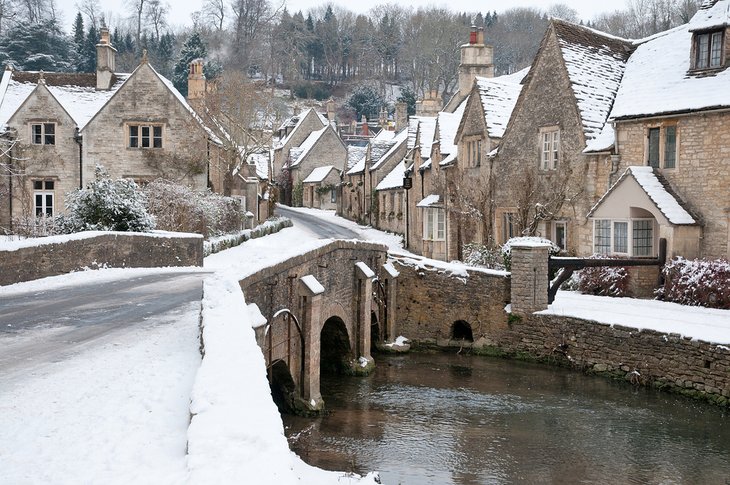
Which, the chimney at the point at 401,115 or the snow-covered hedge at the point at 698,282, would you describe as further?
the chimney at the point at 401,115

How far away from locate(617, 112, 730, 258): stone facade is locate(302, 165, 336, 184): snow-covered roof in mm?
47055

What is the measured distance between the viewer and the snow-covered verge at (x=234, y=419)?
508 cm

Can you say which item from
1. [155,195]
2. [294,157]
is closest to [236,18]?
[294,157]

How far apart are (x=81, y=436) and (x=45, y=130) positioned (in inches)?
1300

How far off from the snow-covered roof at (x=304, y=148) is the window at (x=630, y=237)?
48.6m

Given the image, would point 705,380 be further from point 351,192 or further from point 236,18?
Result: point 236,18

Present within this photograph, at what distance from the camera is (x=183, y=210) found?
2970 centimetres

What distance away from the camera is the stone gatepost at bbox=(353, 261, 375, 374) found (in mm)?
23172

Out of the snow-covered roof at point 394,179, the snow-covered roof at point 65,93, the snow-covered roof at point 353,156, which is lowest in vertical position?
the snow-covered roof at point 394,179

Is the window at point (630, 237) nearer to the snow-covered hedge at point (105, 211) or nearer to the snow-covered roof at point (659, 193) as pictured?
the snow-covered roof at point (659, 193)

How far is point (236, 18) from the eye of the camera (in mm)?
113188

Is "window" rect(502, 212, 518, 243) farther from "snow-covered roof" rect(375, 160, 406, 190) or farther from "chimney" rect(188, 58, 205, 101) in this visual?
"chimney" rect(188, 58, 205, 101)

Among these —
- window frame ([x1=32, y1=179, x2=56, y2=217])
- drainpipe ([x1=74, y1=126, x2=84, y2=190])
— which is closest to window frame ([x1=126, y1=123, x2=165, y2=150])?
drainpipe ([x1=74, y1=126, x2=84, y2=190])

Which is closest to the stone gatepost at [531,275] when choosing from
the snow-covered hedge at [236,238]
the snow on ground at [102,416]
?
the snow-covered hedge at [236,238]
